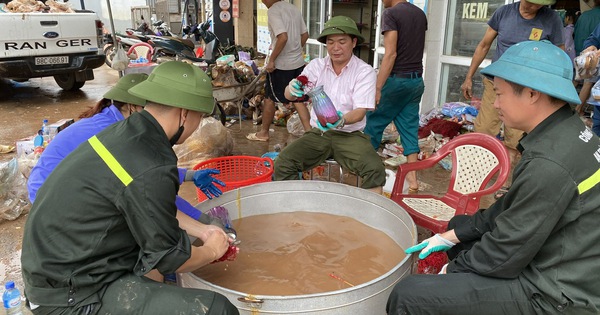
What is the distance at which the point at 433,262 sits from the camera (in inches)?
87.7

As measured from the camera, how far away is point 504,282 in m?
1.70

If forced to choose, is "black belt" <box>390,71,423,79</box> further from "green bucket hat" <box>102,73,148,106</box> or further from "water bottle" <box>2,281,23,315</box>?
"water bottle" <box>2,281,23,315</box>

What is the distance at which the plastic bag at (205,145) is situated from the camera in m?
4.46

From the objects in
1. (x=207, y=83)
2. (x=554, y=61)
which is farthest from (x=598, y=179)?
(x=207, y=83)

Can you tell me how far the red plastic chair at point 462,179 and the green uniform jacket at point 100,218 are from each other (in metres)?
1.61

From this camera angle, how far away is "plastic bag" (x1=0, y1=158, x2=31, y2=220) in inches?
142

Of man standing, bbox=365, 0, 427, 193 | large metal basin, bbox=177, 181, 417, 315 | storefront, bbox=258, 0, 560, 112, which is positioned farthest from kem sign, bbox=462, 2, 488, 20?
large metal basin, bbox=177, 181, 417, 315

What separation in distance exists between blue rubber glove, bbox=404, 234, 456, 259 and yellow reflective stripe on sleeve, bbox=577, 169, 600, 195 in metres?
0.65

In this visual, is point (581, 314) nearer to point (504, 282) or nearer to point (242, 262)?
point (504, 282)

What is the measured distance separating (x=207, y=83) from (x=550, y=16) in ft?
9.34

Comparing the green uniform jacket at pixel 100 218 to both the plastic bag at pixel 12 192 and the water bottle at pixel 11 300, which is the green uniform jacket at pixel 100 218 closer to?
the water bottle at pixel 11 300

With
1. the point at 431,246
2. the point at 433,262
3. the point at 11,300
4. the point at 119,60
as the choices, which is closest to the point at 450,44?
the point at 119,60

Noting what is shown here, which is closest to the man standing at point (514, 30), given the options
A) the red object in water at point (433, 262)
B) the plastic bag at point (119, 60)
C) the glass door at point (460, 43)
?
the glass door at point (460, 43)

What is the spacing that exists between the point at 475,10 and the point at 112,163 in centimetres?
488
